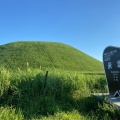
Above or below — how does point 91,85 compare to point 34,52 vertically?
below

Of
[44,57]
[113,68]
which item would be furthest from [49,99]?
[44,57]

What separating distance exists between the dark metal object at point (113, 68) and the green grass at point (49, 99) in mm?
869

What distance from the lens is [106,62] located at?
8.20m

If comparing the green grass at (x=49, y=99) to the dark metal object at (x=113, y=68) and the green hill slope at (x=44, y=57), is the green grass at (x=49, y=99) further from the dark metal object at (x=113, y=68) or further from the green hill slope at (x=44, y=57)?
the green hill slope at (x=44, y=57)

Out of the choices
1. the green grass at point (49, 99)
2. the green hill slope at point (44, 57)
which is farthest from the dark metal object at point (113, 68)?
the green hill slope at point (44, 57)

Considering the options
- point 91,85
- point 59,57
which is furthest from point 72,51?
point 91,85

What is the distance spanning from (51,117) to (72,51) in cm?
3461

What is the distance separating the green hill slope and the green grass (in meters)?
21.8

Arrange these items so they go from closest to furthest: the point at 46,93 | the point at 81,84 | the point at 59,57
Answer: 1. the point at 46,93
2. the point at 81,84
3. the point at 59,57

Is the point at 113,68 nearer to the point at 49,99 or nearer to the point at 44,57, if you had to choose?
the point at 49,99

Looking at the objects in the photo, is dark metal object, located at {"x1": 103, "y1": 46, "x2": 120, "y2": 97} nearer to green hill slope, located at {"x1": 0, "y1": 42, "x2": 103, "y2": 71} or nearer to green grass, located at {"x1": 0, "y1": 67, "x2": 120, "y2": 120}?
green grass, located at {"x1": 0, "y1": 67, "x2": 120, "y2": 120}

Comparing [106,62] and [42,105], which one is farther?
[106,62]

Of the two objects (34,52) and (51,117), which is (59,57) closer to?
(34,52)

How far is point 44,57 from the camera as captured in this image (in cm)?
3522
